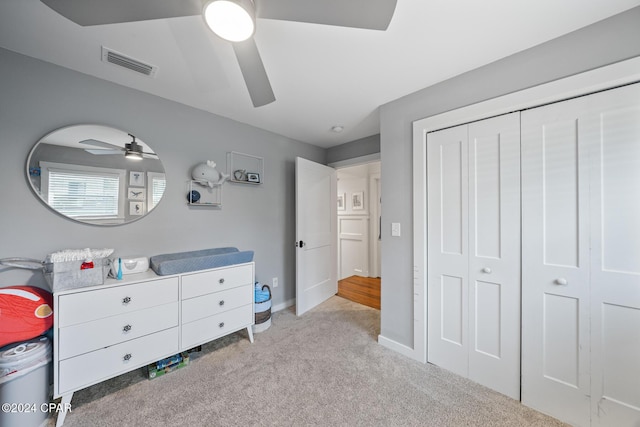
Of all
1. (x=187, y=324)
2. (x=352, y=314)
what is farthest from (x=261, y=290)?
(x=352, y=314)

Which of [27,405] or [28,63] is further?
[28,63]

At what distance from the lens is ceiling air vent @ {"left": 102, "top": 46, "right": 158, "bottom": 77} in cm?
153

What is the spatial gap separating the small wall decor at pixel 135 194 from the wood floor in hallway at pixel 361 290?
2846 millimetres

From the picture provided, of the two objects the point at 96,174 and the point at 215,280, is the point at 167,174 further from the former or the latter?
the point at 215,280

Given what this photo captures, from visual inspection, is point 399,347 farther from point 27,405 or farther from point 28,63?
point 28,63

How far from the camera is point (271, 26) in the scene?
1300mm

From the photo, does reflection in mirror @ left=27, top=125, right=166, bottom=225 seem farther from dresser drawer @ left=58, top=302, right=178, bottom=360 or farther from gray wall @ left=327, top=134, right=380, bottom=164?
gray wall @ left=327, top=134, right=380, bottom=164

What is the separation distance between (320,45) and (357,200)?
335 centimetres

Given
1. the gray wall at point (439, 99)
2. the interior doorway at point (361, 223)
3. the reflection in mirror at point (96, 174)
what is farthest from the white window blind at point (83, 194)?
the interior doorway at point (361, 223)

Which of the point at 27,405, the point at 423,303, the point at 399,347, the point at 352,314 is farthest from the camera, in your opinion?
the point at 352,314

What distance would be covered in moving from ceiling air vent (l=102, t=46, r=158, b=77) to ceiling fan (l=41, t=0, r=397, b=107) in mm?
540

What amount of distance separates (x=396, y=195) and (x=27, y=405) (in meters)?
2.78

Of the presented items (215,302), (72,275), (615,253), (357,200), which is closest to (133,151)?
(72,275)

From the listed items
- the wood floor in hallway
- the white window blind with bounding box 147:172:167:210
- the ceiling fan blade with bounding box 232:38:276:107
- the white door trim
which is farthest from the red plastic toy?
the wood floor in hallway
